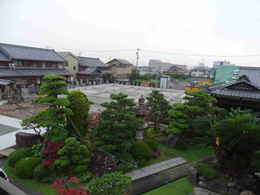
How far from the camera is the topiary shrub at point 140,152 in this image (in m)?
6.37

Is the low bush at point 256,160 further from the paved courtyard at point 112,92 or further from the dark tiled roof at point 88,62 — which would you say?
the dark tiled roof at point 88,62

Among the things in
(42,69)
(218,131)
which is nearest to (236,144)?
(218,131)

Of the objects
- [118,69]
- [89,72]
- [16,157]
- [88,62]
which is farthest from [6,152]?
[118,69]

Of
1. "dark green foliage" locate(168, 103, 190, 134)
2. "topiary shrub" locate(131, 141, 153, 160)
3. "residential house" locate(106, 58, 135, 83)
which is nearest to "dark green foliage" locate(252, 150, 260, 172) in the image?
"dark green foliage" locate(168, 103, 190, 134)

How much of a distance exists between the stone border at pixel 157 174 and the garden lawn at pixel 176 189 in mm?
214

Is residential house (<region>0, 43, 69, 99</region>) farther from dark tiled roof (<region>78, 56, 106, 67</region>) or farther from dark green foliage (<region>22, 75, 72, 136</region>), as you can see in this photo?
dark green foliage (<region>22, 75, 72, 136</region>)

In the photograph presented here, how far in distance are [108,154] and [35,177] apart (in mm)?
2387

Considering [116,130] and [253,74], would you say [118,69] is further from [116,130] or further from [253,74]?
[116,130]

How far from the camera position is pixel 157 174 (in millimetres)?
5727

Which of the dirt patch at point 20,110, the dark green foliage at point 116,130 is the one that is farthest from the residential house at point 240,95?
the dirt patch at point 20,110

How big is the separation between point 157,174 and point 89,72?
30.1m

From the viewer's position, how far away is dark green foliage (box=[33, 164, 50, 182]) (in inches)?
203

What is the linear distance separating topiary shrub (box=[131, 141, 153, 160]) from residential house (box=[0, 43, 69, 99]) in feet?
53.3

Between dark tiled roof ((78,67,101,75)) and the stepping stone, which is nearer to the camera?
the stepping stone
